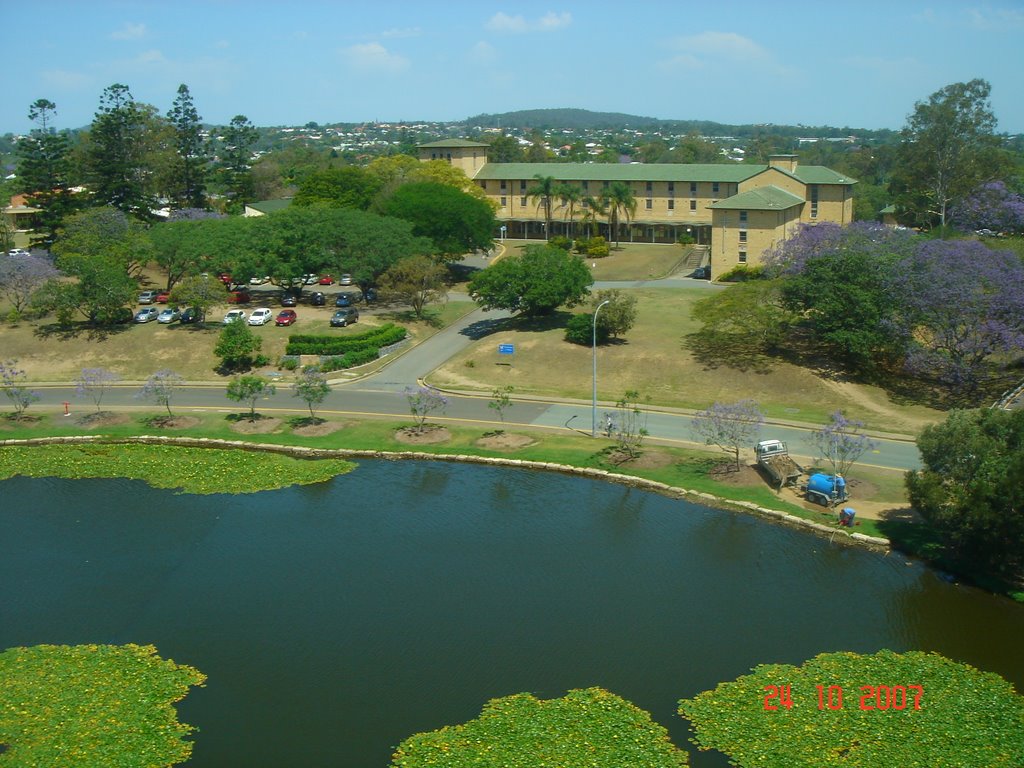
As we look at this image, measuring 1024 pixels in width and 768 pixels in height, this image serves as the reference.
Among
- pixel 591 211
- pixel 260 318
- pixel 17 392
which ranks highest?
pixel 591 211

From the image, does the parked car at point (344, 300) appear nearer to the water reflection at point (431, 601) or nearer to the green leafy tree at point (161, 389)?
the green leafy tree at point (161, 389)

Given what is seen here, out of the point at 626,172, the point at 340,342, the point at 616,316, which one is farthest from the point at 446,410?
the point at 626,172

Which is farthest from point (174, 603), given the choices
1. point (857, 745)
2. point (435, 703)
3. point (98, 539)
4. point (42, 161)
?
point (42, 161)

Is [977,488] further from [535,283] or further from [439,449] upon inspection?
[535,283]

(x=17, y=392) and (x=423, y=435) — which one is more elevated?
(x=17, y=392)

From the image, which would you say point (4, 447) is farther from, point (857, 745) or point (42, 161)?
point (42, 161)

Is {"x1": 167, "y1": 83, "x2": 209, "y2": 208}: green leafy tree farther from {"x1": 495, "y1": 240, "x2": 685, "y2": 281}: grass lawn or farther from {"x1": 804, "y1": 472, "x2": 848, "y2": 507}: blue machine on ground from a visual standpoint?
{"x1": 804, "y1": 472, "x2": 848, "y2": 507}: blue machine on ground

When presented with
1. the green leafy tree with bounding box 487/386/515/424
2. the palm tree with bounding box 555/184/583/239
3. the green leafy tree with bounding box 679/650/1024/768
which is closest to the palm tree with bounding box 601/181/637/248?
the palm tree with bounding box 555/184/583/239

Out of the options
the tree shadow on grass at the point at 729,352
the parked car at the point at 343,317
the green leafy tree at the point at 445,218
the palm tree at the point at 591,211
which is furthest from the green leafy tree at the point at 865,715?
the palm tree at the point at 591,211
